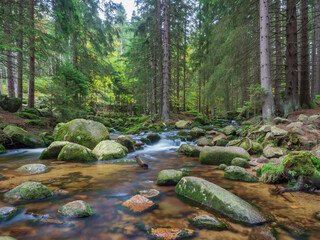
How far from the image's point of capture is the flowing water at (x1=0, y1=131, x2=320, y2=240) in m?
2.07

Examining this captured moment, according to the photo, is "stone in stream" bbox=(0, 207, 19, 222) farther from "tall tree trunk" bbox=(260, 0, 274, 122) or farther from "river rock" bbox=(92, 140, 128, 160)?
"tall tree trunk" bbox=(260, 0, 274, 122)

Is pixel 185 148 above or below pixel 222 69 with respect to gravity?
below

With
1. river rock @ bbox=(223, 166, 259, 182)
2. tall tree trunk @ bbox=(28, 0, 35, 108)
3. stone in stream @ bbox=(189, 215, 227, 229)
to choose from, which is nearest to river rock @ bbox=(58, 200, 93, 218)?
stone in stream @ bbox=(189, 215, 227, 229)

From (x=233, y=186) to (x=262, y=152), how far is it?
110 inches

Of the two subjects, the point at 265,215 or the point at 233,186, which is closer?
the point at 265,215

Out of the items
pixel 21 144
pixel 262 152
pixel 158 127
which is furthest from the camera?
pixel 158 127

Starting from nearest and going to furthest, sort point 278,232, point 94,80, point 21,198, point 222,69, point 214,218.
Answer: point 278,232, point 214,218, point 21,198, point 222,69, point 94,80

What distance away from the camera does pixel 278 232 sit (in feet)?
6.72

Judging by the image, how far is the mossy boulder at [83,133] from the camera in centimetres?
724

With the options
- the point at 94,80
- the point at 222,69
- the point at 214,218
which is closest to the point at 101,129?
the point at 214,218

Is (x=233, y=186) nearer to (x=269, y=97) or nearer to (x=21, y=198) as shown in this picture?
(x=21, y=198)

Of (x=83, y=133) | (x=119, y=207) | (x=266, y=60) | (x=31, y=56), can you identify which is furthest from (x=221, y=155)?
(x=31, y=56)

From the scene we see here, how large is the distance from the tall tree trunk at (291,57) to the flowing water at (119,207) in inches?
281

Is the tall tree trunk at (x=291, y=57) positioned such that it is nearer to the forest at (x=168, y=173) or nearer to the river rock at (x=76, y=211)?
the forest at (x=168, y=173)
